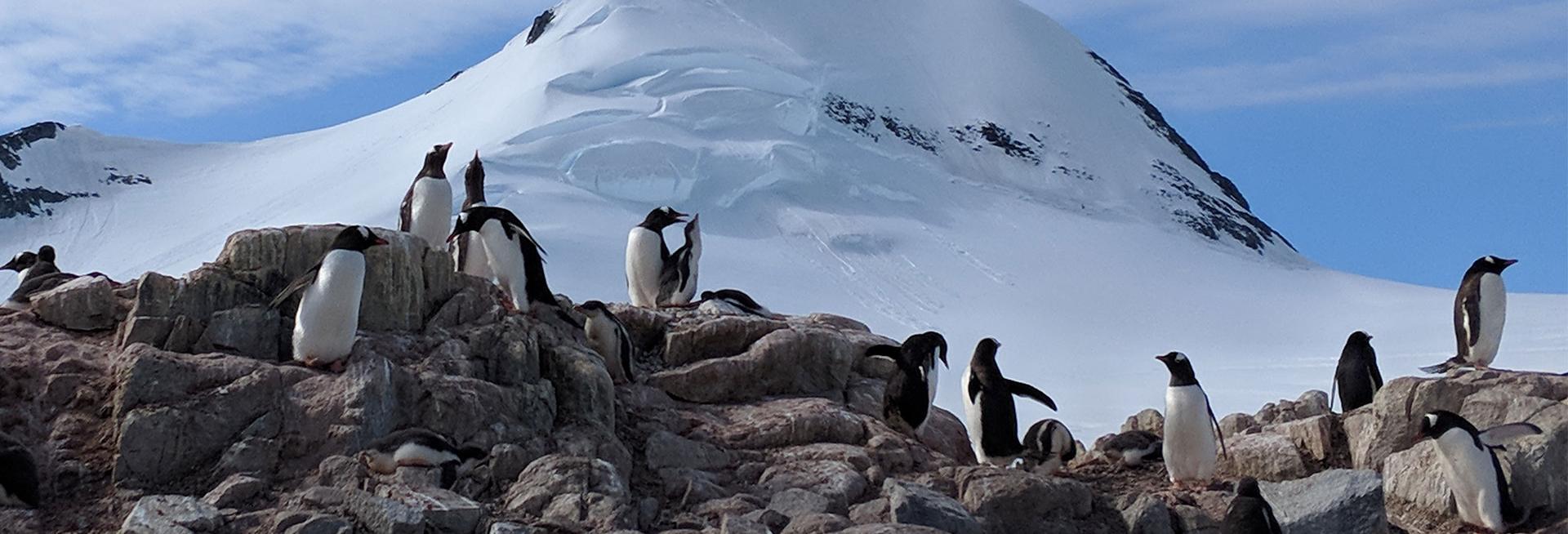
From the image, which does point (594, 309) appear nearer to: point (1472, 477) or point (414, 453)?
point (414, 453)

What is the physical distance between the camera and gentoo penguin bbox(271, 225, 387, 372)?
8547 mm

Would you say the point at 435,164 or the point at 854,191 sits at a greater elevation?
the point at 854,191

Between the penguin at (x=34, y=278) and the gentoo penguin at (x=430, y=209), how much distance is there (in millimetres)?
2138

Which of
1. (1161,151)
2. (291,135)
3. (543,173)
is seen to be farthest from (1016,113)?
(291,135)

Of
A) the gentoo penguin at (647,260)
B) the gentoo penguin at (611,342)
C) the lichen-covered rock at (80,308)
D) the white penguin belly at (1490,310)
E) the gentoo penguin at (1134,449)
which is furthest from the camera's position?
the gentoo penguin at (647,260)

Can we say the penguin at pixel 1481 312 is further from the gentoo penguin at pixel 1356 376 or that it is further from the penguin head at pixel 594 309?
the penguin head at pixel 594 309

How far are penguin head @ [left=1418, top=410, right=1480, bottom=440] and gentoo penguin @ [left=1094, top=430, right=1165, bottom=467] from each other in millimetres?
1730

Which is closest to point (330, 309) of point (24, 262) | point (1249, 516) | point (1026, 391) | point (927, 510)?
point (927, 510)

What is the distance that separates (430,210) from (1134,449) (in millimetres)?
5034

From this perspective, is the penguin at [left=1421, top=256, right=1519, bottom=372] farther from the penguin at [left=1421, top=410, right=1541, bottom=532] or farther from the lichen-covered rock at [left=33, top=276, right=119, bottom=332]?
the lichen-covered rock at [left=33, top=276, right=119, bottom=332]

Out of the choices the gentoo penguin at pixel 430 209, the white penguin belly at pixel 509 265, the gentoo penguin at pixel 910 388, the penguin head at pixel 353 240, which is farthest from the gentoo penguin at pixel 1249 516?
the gentoo penguin at pixel 430 209

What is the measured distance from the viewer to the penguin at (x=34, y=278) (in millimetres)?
9918

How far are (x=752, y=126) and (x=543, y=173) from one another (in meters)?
7.67

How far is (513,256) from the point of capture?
10.1m
